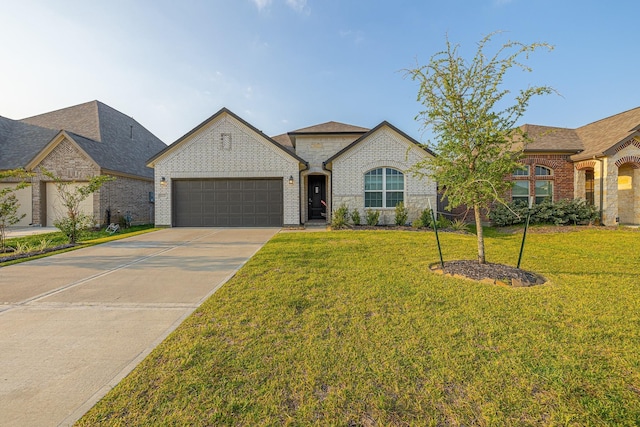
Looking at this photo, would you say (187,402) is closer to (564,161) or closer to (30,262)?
(30,262)

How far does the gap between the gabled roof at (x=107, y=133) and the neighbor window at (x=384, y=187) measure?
14.6 m

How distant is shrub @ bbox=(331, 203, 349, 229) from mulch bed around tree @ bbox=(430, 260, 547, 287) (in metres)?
6.59

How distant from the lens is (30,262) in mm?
7062

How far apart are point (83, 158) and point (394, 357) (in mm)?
19266

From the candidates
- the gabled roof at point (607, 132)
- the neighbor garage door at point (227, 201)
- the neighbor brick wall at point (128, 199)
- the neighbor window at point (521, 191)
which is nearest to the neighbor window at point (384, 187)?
the neighbor garage door at point (227, 201)

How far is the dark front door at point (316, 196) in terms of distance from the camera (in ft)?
52.5

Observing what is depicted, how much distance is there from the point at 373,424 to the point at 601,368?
7.75 feet

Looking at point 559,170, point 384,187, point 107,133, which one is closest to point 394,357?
point 384,187

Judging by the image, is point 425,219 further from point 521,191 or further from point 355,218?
point 521,191

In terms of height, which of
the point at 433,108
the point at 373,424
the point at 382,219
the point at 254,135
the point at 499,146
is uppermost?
the point at 254,135

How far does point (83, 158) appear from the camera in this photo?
15062 millimetres

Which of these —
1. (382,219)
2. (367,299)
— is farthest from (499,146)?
(382,219)

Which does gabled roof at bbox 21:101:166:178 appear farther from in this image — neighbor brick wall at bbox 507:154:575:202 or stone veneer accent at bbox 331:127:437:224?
neighbor brick wall at bbox 507:154:575:202

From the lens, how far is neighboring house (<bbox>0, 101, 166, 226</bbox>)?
49.2 ft
